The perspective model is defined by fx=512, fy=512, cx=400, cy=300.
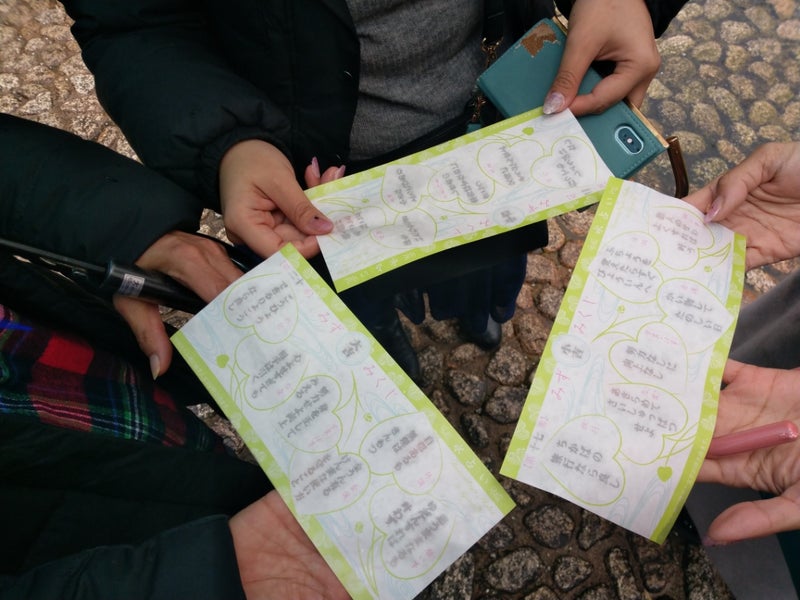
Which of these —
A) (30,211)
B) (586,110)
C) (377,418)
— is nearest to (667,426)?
(377,418)

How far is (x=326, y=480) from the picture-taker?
A: 83cm

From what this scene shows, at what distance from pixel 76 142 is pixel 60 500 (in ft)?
2.00

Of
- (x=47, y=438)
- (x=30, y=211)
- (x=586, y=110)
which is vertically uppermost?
(x=30, y=211)

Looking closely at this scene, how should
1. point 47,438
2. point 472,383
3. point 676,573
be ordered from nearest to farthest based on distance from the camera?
point 47,438 < point 676,573 < point 472,383

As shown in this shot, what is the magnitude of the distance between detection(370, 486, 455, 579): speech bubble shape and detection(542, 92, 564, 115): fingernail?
0.76 metres

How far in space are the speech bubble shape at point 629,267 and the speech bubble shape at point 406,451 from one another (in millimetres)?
432

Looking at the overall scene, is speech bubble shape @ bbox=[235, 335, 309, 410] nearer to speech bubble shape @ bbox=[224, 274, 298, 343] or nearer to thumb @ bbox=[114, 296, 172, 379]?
speech bubble shape @ bbox=[224, 274, 298, 343]

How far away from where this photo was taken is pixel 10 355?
2.43 feet

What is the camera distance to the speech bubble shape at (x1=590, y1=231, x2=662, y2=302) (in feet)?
3.09

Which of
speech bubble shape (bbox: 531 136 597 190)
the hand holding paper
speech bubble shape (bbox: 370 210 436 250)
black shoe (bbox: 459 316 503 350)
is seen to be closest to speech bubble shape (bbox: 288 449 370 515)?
the hand holding paper

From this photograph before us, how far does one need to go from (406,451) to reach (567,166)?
628 mm

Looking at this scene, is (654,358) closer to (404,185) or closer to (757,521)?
(757,521)

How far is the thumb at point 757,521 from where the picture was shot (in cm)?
77

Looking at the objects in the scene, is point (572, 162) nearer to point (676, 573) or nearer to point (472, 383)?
point (472, 383)
